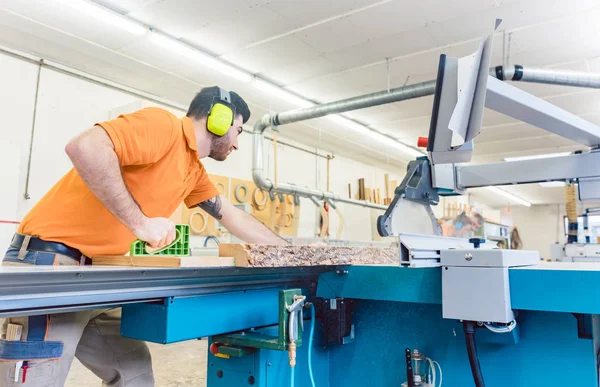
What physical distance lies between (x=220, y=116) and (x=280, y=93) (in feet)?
9.96

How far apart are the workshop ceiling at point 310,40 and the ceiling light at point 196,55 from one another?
0.08 meters

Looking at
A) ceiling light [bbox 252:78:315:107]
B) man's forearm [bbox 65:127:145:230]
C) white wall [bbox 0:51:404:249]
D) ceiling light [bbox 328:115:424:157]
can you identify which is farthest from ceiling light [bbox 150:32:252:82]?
man's forearm [bbox 65:127:145:230]

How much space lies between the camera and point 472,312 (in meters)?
0.91

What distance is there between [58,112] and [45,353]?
3.22 meters

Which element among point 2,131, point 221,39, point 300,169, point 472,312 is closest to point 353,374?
point 472,312

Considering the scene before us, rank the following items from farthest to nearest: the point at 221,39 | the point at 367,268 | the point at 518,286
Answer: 1. the point at 221,39
2. the point at 367,268
3. the point at 518,286

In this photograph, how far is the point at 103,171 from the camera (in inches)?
38.5

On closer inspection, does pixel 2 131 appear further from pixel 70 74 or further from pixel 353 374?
pixel 353 374

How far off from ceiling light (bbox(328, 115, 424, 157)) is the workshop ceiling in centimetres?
54

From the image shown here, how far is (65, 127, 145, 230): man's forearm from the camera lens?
3.15 feet

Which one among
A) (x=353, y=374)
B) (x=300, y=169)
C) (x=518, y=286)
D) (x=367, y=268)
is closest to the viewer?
(x=518, y=286)

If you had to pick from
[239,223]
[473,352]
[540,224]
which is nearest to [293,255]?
[473,352]

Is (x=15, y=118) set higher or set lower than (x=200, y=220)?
higher

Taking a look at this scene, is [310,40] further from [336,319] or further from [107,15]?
[336,319]
